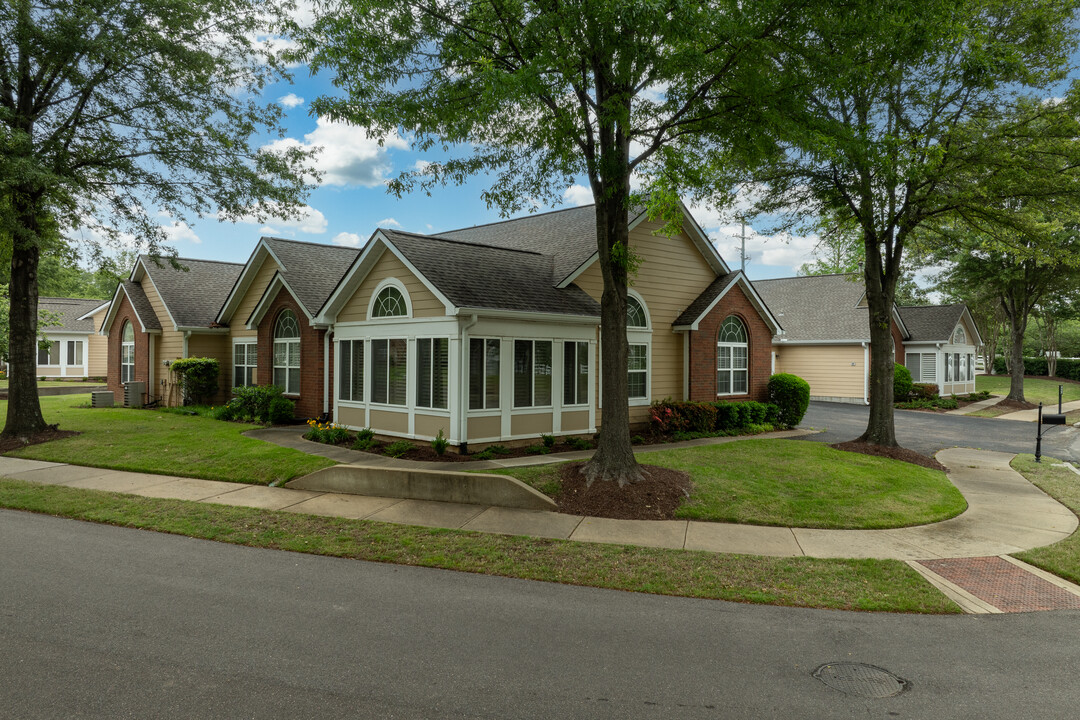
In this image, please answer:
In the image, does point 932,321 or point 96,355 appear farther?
point 96,355

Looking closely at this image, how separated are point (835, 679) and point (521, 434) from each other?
949cm

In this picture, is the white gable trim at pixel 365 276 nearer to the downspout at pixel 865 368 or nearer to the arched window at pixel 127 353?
the arched window at pixel 127 353

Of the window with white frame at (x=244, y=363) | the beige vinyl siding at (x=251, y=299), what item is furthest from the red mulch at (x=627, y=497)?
the window with white frame at (x=244, y=363)

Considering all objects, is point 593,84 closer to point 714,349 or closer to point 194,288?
point 714,349

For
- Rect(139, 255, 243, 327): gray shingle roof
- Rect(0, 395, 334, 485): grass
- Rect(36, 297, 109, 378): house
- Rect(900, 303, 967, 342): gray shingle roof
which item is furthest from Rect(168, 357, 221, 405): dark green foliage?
Rect(900, 303, 967, 342): gray shingle roof

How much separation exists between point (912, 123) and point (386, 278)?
1299 cm

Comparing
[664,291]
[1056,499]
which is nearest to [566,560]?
[1056,499]

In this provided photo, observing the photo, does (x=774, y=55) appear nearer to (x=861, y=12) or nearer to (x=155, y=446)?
(x=861, y=12)

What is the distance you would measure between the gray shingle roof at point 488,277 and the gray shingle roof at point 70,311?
3629cm

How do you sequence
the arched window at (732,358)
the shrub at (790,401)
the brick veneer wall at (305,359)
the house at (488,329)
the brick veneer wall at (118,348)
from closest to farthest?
the house at (488,329)
the brick veneer wall at (305,359)
the arched window at (732,358)
the shrub at (790,401)
the brick veneer wall at (118,348)

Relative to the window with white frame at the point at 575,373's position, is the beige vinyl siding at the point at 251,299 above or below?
above

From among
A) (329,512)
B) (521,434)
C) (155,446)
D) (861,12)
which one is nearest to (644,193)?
(861,12)

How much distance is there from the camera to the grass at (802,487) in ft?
28.0

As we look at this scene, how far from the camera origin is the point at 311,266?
19.7 meters
